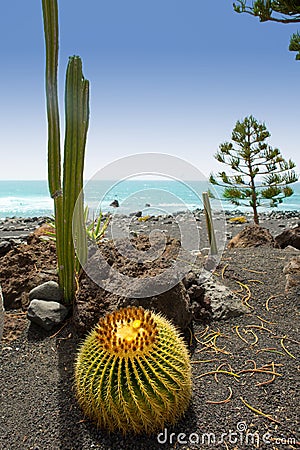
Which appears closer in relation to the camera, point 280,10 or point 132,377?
point 132,377

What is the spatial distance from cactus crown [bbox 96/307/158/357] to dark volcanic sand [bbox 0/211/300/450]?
50 cm

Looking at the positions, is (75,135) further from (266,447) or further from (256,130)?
(256,130)

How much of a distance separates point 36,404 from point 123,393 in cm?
76

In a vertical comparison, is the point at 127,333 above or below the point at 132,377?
above

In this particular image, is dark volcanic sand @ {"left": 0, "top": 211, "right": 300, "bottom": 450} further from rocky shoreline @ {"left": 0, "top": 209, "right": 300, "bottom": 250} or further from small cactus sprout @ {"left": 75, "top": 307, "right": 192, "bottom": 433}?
rocky shoreline @ {"left": 0, "top": 209, "right": 300, "bottom": 250}

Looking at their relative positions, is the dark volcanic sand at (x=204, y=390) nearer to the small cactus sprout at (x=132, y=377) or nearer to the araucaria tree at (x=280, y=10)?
the small cactus sprout at (x=132, y=377)

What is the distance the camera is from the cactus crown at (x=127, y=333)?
7.30 feet
